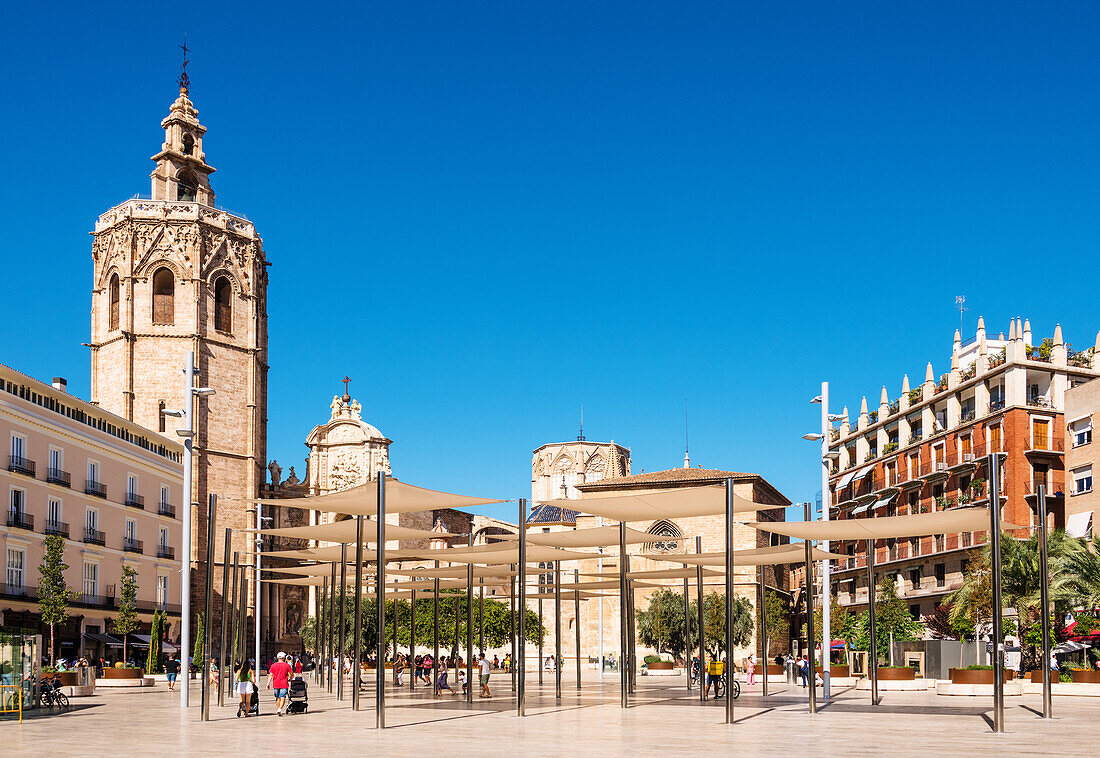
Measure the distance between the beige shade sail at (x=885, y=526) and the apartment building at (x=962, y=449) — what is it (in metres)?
29.3

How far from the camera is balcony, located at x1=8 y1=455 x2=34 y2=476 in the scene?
4778 cm

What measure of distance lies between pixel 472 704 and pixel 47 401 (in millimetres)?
33554

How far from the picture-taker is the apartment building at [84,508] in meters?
48.2

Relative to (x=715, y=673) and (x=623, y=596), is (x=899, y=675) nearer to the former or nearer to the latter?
(x=715, y=673)

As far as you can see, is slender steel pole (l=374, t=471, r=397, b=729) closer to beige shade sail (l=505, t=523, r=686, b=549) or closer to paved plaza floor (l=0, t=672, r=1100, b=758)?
paved plaza floor (l=0, t=672, r=1100, b=758)

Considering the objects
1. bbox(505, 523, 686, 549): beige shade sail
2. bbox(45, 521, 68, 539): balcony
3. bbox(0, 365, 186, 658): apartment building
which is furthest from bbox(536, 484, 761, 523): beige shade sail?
bbox(45, 521, 68, 539): balcony

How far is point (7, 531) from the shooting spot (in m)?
47.2

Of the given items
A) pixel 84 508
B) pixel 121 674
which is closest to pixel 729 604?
pixel 121 674

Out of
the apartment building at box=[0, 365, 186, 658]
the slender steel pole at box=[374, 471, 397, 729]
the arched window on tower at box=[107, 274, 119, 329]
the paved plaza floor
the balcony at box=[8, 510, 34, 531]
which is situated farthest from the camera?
the arched window on tower at box=[107, 274, 119, 329]

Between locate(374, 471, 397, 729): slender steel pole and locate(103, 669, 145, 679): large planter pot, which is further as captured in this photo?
locate(103, 669, 145, 679): large planter pot

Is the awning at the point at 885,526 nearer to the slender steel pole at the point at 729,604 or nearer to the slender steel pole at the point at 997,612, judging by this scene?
the slender steel pole at the point at 729,604

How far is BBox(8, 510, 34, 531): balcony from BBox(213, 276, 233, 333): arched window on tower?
28797 millimetres

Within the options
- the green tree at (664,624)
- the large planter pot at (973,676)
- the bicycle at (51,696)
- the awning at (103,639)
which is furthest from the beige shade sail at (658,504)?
the awning at (103,639)

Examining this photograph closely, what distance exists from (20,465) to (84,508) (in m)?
5.42
